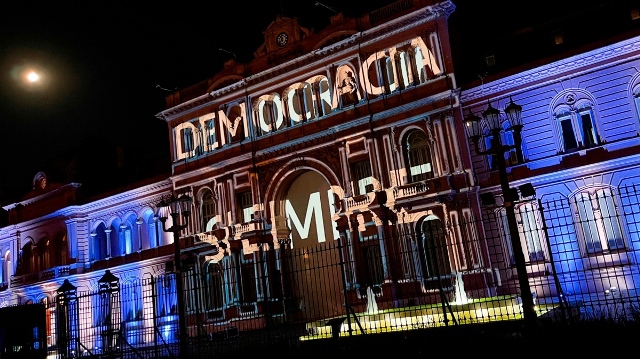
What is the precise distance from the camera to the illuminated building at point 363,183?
23.6 m

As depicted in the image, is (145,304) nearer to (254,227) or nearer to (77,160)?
(254,227)

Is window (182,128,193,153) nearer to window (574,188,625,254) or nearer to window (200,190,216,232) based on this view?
window (200,190,216,232)

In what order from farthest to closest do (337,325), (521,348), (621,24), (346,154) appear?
(346,154), (621,24), (337,325), (521,348)

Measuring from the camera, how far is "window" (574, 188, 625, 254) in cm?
2303

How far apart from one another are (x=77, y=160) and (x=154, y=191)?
8410mm

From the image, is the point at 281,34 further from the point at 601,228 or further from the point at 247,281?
the point at 601,228

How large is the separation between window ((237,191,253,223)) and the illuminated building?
0.22 ft

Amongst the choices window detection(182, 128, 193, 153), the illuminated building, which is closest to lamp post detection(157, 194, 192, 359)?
the illuminated building

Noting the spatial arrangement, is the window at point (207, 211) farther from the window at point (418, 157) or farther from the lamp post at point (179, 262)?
the lamp post at point (179, 262)

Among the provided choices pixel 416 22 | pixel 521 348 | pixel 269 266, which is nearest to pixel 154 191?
pixel 269 266

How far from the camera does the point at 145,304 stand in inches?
1367

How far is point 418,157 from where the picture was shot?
27.5 m

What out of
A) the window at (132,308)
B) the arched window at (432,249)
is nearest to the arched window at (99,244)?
the window at (132,308)

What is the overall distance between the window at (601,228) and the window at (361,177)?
932cm
